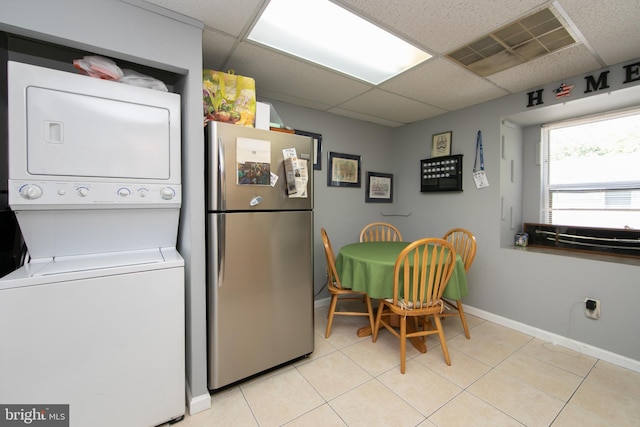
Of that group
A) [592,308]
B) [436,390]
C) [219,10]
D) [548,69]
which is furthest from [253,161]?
[592,308]

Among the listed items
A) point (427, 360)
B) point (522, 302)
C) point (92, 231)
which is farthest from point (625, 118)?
point (92, 231)

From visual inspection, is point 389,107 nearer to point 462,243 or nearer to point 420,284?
point 462,243

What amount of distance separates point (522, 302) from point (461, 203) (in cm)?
111

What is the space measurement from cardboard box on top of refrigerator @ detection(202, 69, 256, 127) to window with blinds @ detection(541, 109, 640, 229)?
2996mm

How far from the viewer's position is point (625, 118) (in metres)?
2.24

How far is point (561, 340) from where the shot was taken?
2.19 metres

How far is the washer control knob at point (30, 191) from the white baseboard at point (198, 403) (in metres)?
1.29

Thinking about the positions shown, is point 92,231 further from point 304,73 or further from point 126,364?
point 304,73

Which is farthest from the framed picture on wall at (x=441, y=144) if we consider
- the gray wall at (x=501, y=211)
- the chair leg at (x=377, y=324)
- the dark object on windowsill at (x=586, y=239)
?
the chair leg at (x=377, y=324)

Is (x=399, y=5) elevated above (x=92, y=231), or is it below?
above

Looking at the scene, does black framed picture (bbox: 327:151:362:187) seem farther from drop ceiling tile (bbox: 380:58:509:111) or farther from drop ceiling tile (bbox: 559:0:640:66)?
drop ceiling tile (bbox: 559:0:640:66)

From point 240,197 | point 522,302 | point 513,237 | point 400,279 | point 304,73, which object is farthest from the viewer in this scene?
point 513,237

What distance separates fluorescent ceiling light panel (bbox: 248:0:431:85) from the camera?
1476mm

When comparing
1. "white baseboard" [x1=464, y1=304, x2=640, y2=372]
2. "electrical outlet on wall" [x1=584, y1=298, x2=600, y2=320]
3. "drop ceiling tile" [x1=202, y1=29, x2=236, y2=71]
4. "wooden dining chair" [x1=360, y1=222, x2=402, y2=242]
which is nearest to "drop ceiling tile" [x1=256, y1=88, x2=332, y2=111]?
"drop ceiling tile" [x1=202, y1=29, x2=236, y2=71]
